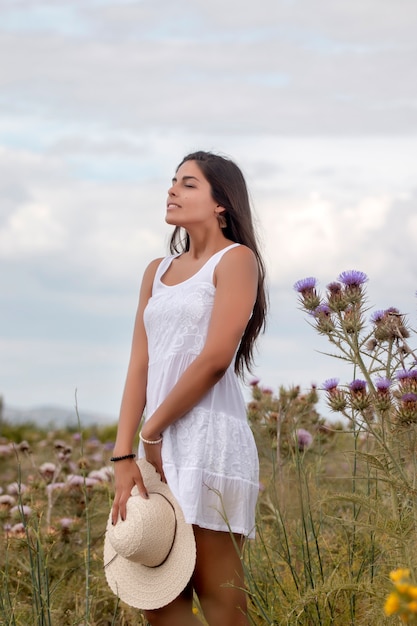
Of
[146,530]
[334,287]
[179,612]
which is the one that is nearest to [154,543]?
[146,530]

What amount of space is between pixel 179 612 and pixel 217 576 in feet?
0.93

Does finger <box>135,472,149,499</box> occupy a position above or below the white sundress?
below

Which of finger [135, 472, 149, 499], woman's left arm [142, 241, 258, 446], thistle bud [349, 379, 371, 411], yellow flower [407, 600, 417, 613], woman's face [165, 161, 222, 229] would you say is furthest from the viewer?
woman's face [165, 161, 222, 229]

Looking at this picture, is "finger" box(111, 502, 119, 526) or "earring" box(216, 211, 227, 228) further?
"earring" box(216, 211, 227, 228)

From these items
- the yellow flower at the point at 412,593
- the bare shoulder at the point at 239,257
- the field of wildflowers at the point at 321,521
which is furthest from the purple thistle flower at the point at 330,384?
the yellow flower at the point at 412,593

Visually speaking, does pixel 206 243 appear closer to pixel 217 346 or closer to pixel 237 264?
pixel 237 264

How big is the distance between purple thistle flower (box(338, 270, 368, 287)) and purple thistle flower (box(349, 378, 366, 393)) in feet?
1.21

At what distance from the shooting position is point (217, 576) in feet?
11.3

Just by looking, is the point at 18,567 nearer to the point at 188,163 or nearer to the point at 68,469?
the point at 68,469

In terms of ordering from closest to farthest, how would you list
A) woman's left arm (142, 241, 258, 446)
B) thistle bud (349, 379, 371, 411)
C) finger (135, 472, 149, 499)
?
thistle bud (349, 379, 371, 411) < woman's left arm (142, 241, 258, 446) < finger (135, 472, 149, 499)

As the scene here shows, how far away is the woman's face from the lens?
3773mm

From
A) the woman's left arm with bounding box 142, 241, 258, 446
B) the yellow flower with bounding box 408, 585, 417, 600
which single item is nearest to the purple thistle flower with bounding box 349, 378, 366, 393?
the woman's left arm with bounding box 142, 241, 258, 446

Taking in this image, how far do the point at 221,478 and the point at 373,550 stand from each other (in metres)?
0.86

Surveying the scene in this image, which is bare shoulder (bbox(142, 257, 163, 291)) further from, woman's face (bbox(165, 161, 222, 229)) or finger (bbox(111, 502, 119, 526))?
finger (bbox(111, 502, 119, 526))
